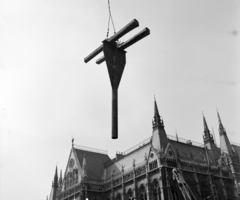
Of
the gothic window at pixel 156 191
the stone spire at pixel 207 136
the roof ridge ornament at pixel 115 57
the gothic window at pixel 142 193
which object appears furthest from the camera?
the stone spire at pixel 207 136

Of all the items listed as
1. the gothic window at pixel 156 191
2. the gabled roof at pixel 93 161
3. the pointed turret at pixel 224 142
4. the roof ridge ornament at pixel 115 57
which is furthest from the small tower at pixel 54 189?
the roof ridge ornament at pixel 115 57

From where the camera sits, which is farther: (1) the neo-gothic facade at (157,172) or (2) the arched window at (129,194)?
(2) the arched window at (129,194)

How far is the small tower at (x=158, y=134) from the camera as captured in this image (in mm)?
47406

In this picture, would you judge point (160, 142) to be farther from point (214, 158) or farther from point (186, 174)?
point (214, 158)

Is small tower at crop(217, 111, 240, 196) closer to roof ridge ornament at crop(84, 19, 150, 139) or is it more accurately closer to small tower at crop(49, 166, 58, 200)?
small tower at crop(49, 166, 58, 200)

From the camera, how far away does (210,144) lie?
61625 mm

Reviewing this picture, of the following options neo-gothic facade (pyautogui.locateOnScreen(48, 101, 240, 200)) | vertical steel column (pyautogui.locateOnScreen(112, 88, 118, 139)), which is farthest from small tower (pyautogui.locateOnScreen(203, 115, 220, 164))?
vertical steel column (pyautogui.locateOnScreen(112, 88, 118, 139))

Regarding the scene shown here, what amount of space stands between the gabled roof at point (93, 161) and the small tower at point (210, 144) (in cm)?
2286

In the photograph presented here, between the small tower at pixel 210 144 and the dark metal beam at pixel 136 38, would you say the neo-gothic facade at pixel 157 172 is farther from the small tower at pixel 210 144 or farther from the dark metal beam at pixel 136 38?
the dark metal beam at pixel 136 38

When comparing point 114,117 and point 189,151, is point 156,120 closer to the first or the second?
point 189,151

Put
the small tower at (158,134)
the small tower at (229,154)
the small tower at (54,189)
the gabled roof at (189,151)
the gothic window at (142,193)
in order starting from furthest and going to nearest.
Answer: the small tower at (54,189) < the small tower at (229,154) < the gabled roof at (189,151) < the small tower at (158,134) < the gothic window at (142,193)

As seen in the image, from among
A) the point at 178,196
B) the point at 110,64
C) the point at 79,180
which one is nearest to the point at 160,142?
the point at 178,196

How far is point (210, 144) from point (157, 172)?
22.5m

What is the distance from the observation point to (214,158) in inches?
2226
